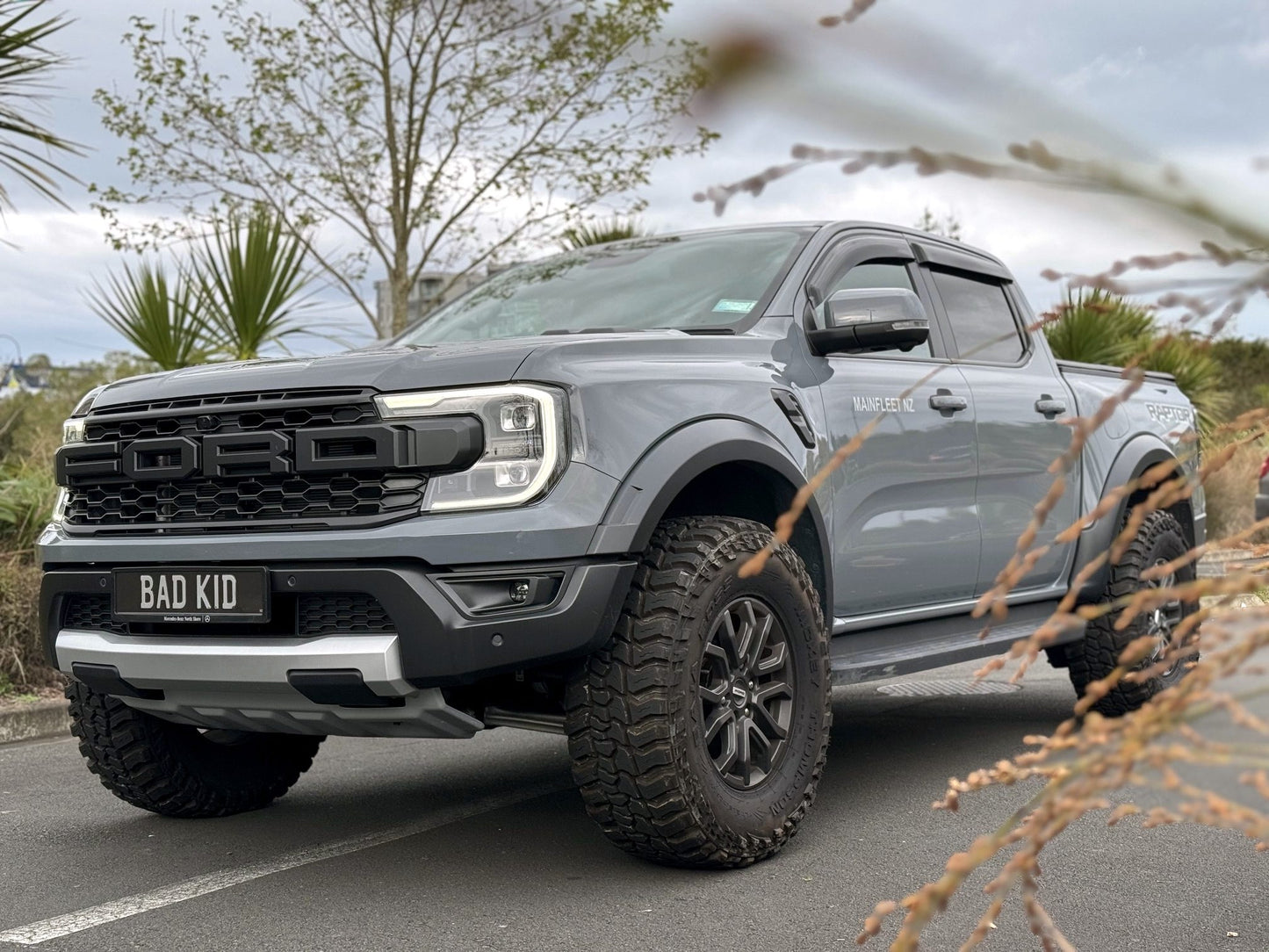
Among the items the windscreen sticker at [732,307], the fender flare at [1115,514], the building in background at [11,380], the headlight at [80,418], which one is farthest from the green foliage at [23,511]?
the fender flare at [1115,514]

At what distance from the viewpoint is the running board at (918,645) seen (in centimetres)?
441

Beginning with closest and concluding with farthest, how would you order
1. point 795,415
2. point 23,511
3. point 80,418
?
point 80,418 → point 795,415 → point 23,511

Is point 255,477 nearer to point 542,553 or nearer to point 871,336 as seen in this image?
point 542,553

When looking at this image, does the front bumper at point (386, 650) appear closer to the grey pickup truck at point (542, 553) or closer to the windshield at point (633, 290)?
the grey pickup truck at point (542, 553)

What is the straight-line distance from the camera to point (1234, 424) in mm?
1198

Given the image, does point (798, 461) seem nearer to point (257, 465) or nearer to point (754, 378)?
point (754, 378)

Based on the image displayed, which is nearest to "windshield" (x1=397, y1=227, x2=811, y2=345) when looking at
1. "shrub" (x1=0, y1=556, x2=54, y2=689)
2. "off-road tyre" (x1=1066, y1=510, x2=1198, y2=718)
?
"off-road tyre" (x1=1066, y1=510, x2=1198, y2=718)

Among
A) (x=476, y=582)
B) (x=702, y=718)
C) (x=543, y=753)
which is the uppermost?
(x=476, y=582)

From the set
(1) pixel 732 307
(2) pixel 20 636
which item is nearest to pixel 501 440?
(1) pixel 732 307

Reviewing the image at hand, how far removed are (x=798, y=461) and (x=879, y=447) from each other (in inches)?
19.7

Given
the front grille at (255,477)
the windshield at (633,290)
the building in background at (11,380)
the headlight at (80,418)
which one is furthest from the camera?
the building in background at (11,380)

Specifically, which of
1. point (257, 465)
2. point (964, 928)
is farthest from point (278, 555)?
point (964, 928)

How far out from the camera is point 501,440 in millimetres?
3510

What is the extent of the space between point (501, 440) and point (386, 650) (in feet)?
1.85
